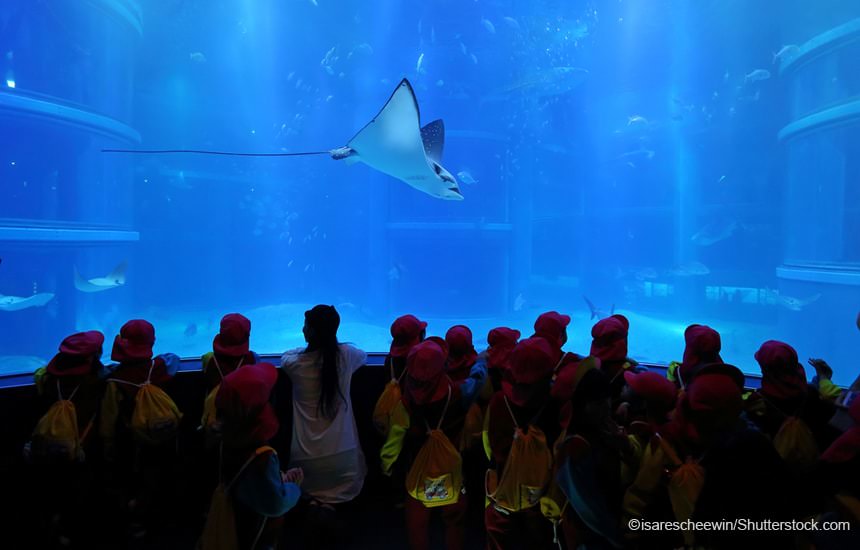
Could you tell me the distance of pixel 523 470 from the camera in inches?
66.5

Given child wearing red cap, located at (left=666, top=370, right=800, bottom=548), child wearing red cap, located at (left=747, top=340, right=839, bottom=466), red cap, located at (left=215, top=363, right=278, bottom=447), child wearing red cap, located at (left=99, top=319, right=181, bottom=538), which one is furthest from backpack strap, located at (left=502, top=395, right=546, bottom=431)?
child wearing red cap, located at (left=99, top=319, right=181, bottom=538)

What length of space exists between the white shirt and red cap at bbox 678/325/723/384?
168 cm

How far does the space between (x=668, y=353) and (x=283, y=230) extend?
37.4 meters

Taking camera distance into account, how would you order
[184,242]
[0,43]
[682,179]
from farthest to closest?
1. [184,242]
2. [682,179]
3. [0,43]

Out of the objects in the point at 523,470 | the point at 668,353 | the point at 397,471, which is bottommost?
the point at 668,353

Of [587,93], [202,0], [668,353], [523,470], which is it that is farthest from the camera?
[587,93]

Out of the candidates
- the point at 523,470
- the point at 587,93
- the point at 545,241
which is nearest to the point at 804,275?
the point at 523,470

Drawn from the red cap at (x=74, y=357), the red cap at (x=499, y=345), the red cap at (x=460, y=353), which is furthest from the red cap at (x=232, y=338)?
the red cap at (x=499, y=345)

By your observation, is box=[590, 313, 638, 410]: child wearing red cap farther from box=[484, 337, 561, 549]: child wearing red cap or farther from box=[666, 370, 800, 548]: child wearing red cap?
box=[666, 370, 800, 548]: child wearing red cap

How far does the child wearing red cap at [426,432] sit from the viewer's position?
180 cm

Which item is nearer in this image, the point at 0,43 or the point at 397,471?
the point at 397,471

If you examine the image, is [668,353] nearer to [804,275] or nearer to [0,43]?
[804,275]

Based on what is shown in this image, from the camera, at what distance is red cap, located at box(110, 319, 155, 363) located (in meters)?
2.08

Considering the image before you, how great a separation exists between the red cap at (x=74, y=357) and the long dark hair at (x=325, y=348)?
0.94m
